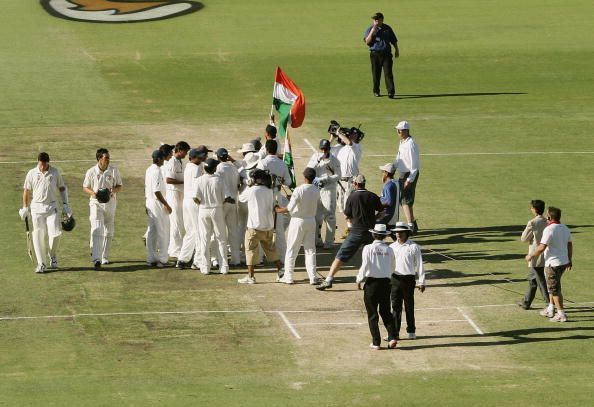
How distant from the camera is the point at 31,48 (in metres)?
44.8

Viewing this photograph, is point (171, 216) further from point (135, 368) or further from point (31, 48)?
point (31, 48)

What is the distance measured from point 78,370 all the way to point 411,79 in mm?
24025

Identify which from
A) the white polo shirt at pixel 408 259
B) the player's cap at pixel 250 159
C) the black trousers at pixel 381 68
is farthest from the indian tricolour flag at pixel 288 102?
the black trousers at pixel 381 68

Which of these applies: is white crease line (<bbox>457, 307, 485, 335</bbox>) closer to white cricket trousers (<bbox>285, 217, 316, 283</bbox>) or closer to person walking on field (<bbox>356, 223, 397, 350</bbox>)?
person walking on field (<bbox>356, 223, 397, 350</bbox>)

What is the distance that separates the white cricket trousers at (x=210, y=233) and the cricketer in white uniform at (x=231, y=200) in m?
0.17

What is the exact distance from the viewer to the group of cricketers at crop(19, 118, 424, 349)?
2388 centimetres

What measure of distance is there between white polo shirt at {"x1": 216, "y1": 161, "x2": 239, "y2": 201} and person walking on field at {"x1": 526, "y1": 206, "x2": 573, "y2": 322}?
5.63 meters

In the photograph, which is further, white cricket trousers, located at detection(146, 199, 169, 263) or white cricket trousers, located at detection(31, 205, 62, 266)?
white cricket trousers, located at detection(146, 199, 169, 263)

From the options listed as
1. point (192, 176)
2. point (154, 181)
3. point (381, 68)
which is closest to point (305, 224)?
point (192, 176)

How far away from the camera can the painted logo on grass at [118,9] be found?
48.5 m

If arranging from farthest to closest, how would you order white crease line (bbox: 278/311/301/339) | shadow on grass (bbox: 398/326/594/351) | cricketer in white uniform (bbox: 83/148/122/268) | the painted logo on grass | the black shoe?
the painted logo on grass < cricketer in white uniform (bbox: 83/148/122/268) < the black shoe < white crease line (bbox: 278/311/301/339) < shadow on grass (bbox: 398/326/594/351)

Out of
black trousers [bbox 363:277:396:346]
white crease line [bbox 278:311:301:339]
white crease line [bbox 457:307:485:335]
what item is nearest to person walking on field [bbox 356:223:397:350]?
black trousers [bbox 363:277:396:346]

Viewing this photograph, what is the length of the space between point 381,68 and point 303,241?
53.1 ft

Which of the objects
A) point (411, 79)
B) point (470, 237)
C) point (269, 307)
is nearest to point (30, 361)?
point (269, 307)
